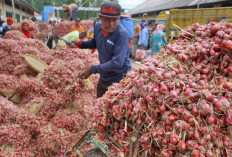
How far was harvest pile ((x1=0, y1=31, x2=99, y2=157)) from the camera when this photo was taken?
2.60 metres

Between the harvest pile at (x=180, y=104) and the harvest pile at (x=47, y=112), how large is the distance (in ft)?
2.64

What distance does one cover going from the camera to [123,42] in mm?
2529

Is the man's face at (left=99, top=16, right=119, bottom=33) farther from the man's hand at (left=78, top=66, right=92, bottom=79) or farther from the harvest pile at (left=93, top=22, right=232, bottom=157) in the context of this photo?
the harvest pile at (left=93, top=22, right=232, bottom=157)

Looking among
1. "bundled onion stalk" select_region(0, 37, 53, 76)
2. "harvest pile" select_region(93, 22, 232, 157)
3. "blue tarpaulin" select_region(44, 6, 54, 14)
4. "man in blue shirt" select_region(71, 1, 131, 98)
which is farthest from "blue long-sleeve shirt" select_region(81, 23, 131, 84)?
"blue tarpaulin" select_region(44, 6, 54, 14)

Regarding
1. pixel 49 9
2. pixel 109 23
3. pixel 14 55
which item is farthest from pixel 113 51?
pixel 49 9

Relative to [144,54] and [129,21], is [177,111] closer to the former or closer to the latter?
[129,21]

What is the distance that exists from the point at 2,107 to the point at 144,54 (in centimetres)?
783

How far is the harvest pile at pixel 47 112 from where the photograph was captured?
2596mm

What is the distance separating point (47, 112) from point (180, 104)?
255 centimetres

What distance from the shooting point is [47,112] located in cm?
→ 316

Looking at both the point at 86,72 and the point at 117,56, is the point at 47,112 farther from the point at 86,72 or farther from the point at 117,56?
the point at 117,56

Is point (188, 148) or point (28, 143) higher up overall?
point (188, 148)

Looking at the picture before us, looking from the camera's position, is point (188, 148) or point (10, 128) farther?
point (10, 128)

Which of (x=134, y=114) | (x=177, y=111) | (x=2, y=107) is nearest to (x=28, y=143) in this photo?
(x=2, y=107)
